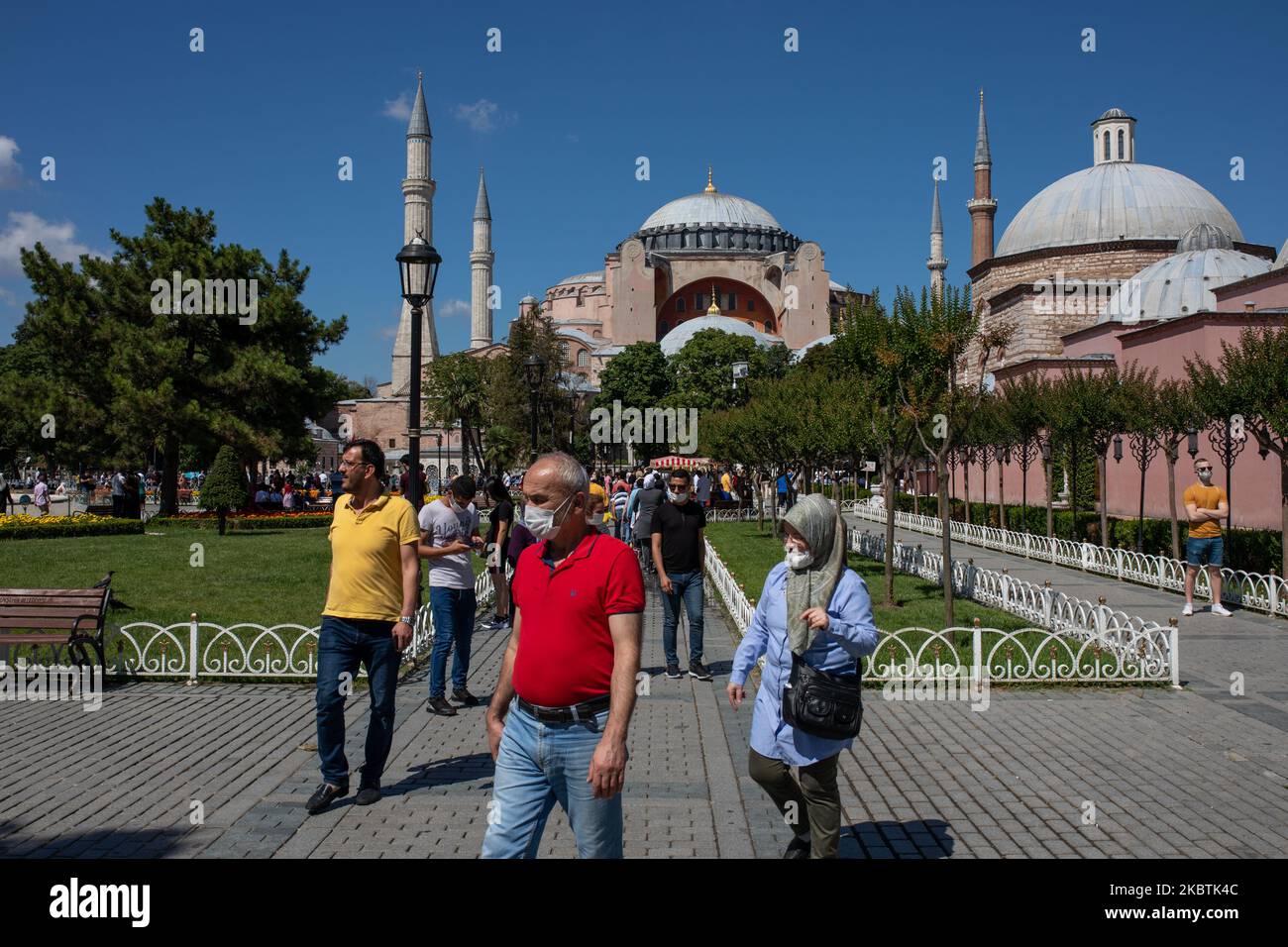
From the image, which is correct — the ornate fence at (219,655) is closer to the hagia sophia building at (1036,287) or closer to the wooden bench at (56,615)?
the wooden bench at (56,615)

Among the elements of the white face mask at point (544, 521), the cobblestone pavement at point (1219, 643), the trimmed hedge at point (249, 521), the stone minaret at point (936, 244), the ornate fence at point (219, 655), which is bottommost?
the cobblestone pavement at point (1219, 643)

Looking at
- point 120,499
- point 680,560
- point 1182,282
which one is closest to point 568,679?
point 680,560

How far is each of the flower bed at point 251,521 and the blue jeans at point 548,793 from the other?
75.2 feet

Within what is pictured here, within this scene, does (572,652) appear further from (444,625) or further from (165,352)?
(165,352)

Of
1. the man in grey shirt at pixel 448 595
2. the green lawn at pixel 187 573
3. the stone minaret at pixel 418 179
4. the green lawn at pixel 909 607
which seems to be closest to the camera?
the man in grey shirt at pixel 448 595

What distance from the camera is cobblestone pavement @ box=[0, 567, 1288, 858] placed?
4.54 metres

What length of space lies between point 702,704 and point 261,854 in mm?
3655

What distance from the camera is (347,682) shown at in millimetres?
5199

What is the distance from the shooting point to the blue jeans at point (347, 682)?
503 centimetres

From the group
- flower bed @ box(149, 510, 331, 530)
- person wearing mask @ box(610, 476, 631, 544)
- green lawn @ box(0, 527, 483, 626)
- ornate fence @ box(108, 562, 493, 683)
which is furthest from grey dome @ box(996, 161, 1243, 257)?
ornate fence @ box(108, 562, 493, 683)

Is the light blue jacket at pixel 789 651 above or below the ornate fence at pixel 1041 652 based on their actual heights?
above

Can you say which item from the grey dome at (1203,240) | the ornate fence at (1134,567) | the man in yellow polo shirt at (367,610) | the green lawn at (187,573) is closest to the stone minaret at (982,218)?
the grey dome at (1203,240)

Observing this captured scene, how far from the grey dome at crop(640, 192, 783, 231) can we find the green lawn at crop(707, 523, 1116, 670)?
7592 cm
